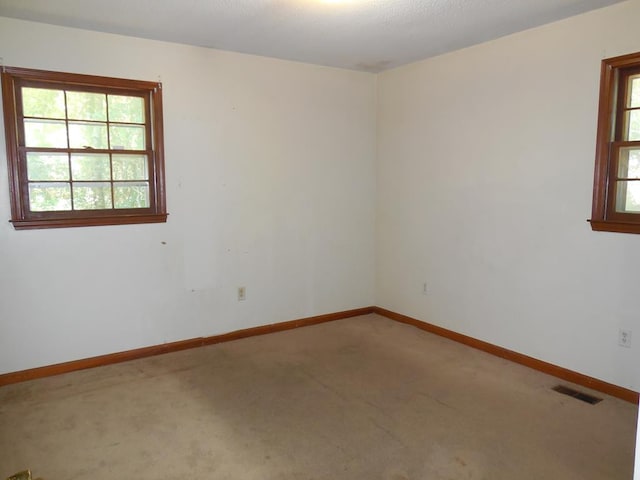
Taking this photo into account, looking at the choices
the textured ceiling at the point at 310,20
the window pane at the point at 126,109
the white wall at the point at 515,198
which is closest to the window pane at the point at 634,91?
the white wall at the point at 515,198

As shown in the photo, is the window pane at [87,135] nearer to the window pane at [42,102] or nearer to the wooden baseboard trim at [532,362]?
the window pane at [42,102]

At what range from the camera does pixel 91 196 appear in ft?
11.3

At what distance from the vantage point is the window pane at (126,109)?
3.46 metres

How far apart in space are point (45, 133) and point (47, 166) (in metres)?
0.23

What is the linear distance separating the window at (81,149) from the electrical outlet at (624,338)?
3292 millimetres

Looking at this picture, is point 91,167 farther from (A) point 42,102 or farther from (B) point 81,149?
(A) point 42,102

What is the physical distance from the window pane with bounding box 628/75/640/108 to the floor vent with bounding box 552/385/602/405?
1842mm

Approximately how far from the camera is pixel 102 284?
3.48 meters

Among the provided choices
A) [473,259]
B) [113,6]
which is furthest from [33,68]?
[473,259]

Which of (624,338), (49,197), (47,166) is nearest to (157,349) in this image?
(49,197)

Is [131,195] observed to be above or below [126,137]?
below

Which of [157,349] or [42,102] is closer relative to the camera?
[42,102]

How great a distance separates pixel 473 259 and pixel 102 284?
2911 millimetres

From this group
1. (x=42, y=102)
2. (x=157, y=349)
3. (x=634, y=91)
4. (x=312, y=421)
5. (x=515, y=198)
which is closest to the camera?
(x=312, y=421)
